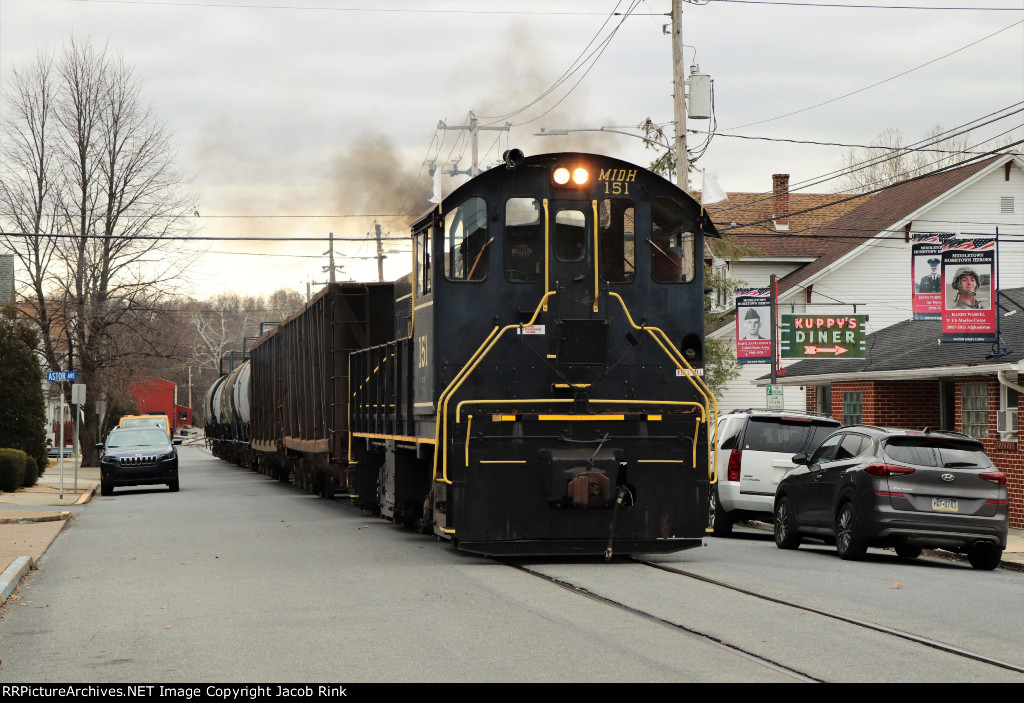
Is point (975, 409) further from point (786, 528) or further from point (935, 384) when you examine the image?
point (786, 528)

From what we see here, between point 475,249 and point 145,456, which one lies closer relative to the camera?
point 475,249

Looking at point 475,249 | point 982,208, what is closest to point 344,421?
point 475,249

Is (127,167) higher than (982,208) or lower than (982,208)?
higher

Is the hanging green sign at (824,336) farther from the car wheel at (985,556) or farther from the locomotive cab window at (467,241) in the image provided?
the locomotive cab window at (467,241)

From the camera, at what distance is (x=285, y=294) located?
152 meters

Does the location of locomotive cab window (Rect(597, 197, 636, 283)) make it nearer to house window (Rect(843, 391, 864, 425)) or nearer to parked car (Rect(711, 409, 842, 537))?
parked car (Rect(711, 409, 842, 537))

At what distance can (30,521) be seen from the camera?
21.5 m

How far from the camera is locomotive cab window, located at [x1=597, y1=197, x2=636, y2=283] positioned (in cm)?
1391

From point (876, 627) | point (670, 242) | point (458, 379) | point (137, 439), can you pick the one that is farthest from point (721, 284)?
point (876, 627)

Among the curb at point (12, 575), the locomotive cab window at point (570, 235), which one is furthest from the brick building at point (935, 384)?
the curb at point (12, 575)

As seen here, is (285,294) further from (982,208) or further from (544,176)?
(544,176)

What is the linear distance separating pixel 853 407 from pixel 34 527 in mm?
17136

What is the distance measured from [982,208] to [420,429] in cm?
3019

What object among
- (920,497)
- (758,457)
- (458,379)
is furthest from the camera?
(758,457)
